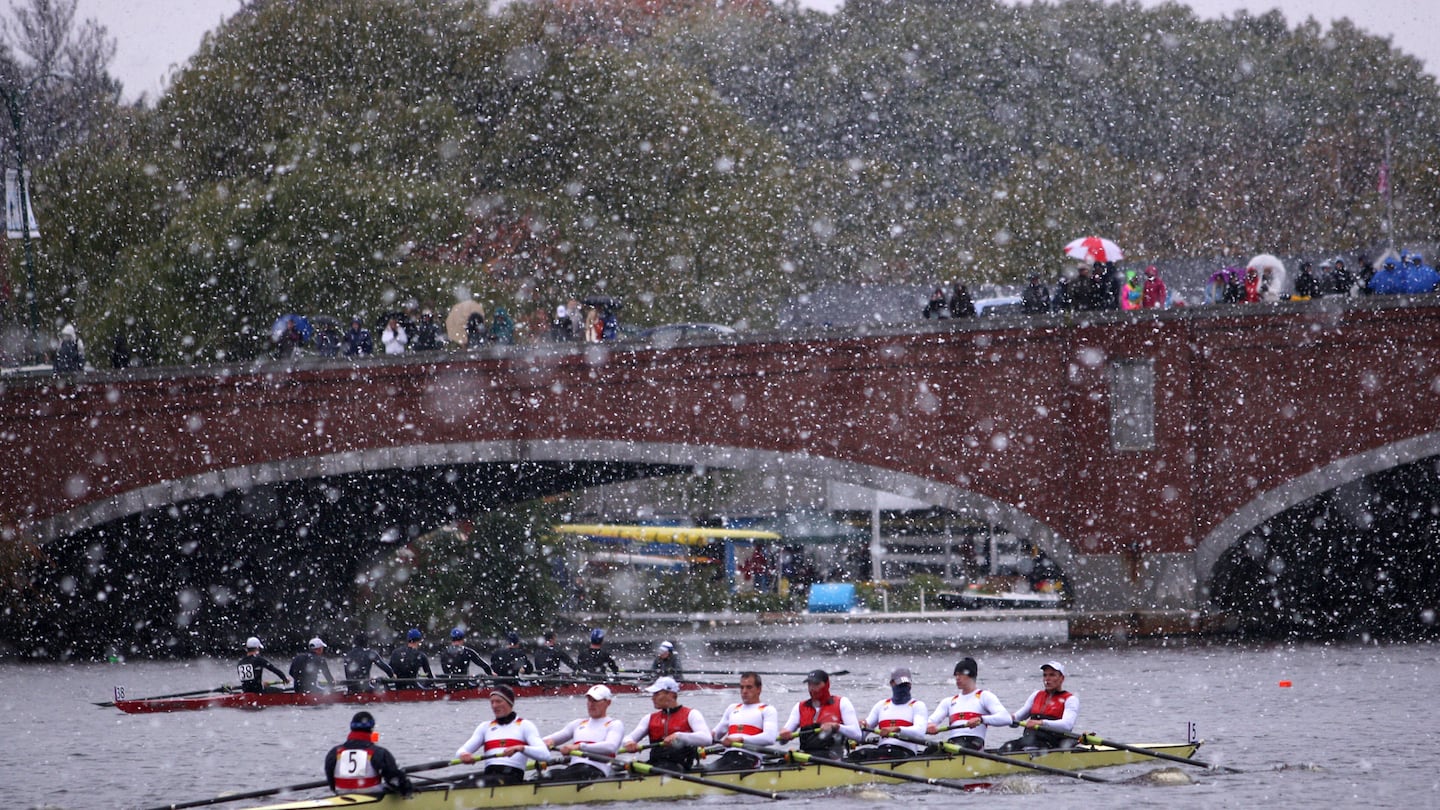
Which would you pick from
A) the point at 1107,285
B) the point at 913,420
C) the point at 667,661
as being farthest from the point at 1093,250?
the point at 667,661

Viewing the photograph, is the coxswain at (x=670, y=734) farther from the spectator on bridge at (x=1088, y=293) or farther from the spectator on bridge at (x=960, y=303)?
the spectator on bridge at (x=960, y=303)

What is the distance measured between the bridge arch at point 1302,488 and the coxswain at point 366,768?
2345 cm

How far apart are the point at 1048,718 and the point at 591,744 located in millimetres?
5151

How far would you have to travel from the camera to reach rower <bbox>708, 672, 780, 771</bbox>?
2005cm

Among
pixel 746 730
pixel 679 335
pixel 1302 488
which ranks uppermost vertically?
pixel 679 335

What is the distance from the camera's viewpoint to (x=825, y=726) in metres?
20.2

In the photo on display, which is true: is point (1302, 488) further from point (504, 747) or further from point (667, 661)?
point (504, 747)

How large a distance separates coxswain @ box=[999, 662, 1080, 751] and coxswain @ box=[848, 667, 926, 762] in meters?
1.15

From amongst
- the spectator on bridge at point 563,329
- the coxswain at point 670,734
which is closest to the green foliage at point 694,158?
the spectator on bridge at point 563,329

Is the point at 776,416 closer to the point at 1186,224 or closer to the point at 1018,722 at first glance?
the point at 1018,722

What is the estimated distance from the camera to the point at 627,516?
2469 inches

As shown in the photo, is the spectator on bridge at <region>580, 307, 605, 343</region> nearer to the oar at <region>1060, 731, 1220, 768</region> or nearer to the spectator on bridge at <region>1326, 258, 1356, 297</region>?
the spectator on bridge at <region>1326, 258, 1356, 297</region>

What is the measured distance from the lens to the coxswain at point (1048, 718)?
21.1 metres

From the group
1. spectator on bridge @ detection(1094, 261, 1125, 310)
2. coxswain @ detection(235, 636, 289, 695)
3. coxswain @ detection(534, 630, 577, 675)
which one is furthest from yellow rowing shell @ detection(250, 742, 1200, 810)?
spectator on bridge @ detection(1094, 261, 1125, 310)
